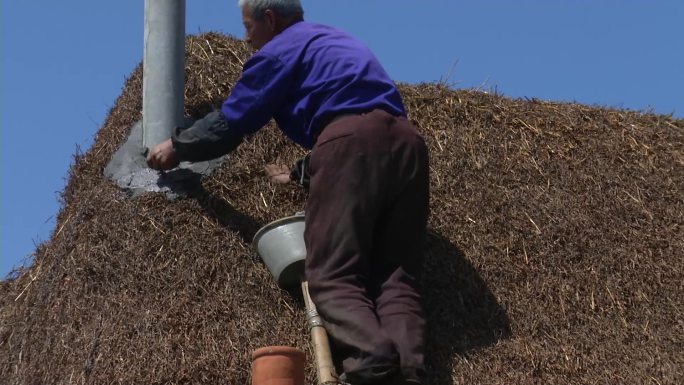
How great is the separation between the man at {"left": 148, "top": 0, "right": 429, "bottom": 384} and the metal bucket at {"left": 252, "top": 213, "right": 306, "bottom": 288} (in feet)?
0.80

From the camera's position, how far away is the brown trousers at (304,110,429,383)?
4.15 meters

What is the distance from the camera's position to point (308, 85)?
4613 mm

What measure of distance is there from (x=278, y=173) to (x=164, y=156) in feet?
1.85

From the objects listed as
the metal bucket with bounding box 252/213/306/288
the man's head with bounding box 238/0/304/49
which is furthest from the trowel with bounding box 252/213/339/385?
the man's head with bounding box 238/0/304/49

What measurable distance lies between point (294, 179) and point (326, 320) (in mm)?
1027

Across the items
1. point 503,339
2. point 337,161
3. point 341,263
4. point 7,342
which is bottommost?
point 7,342

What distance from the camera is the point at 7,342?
5094 millimetres

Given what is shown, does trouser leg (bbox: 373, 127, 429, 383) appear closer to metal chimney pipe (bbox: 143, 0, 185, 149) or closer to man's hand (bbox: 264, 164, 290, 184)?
man's hand (bbox: 264, 164, 290, 184)

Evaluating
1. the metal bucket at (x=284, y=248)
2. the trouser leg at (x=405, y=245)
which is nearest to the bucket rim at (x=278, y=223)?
the metal bucket at (x=284, y=248)

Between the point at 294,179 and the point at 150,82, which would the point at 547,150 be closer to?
the point at 294,179

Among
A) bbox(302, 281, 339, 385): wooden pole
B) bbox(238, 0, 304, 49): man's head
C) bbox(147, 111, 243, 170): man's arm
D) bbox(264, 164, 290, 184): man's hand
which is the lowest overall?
bbox(302, 281, 339, 385): wooden pole

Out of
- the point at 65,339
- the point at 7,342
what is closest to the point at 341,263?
the point at 65,339

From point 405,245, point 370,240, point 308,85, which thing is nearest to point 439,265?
point 405,245

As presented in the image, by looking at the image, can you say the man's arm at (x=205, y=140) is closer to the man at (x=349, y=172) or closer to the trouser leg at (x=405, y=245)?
the man at (x=349, y=172)
